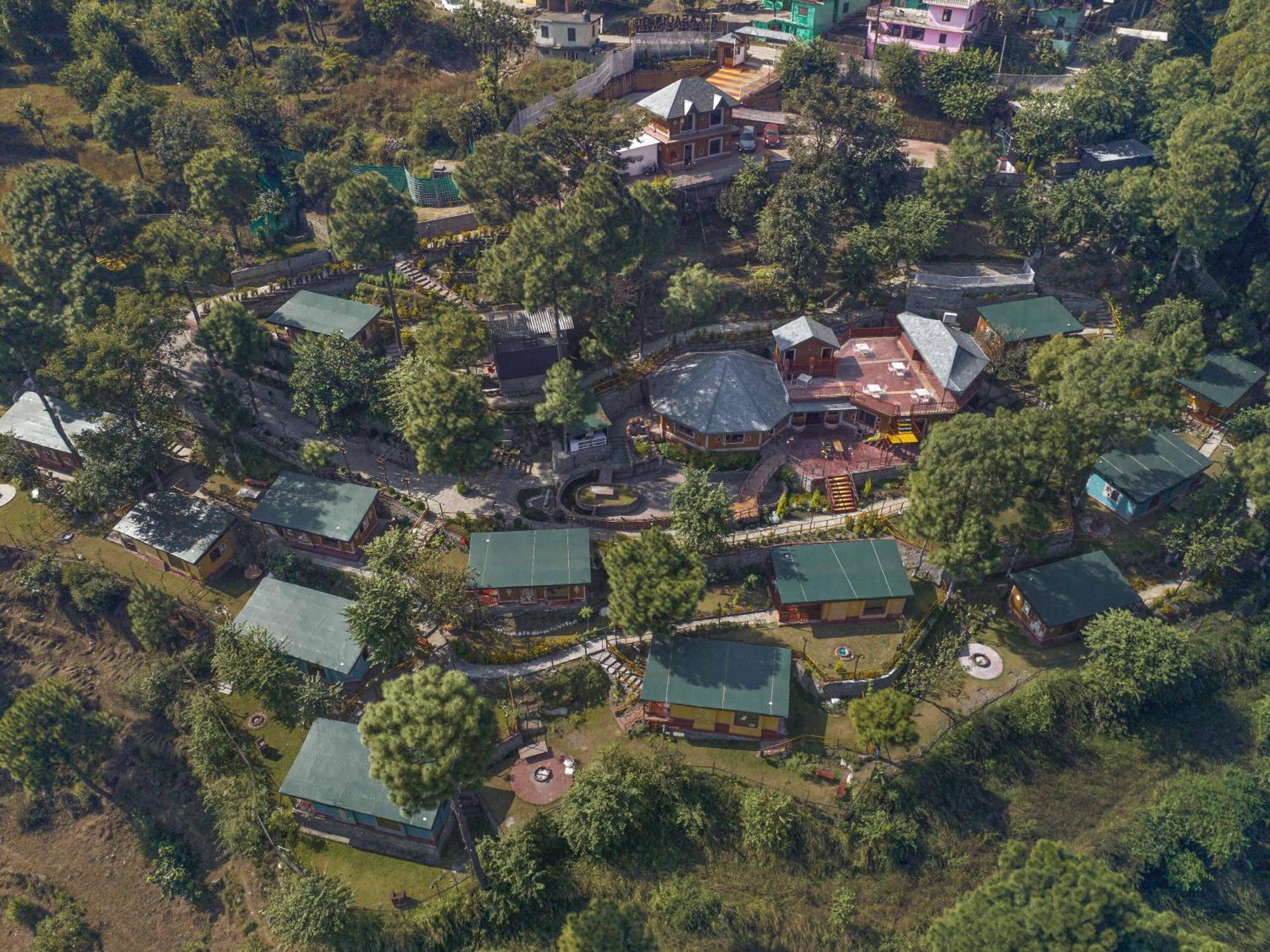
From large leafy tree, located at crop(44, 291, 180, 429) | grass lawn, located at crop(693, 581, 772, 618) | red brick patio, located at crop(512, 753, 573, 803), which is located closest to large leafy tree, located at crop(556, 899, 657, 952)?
red brick patio, located at crop(512, 753, 573, 803)

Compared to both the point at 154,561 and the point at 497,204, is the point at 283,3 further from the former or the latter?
the point at 154,561

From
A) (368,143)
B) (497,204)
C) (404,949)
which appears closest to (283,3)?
(368,143)

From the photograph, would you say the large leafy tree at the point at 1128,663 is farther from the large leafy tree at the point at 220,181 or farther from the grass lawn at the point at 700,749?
the large leafy tree at the point at 220,181

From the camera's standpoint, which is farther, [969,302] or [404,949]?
[969,302]

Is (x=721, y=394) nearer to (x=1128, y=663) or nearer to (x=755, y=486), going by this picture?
(x=755, y=486)

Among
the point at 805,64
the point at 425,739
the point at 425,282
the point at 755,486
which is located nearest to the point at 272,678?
the point at 425,739

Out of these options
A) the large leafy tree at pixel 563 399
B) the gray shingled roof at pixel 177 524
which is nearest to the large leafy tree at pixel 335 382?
the gray shingled roof at pixel 177 524
